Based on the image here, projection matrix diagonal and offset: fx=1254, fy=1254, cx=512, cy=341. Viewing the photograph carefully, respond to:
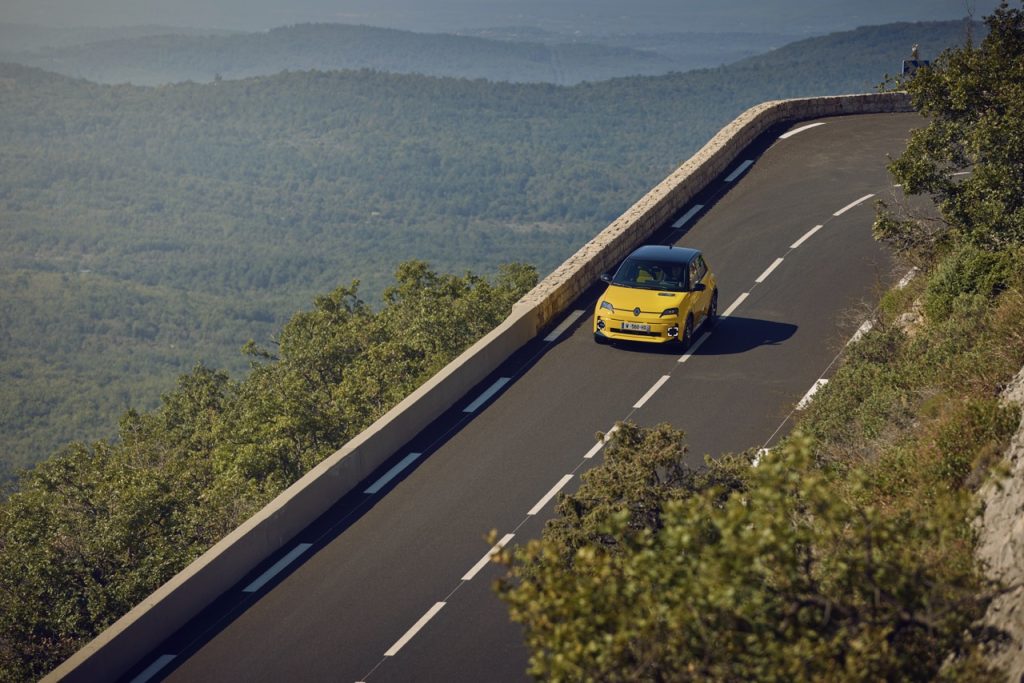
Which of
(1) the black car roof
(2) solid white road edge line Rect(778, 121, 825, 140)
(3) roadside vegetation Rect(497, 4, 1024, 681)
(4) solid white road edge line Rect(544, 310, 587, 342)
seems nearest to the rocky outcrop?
(3) roadside vegetation Rect(497, 4, 1024, 681)

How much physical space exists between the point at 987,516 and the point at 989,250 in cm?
1088

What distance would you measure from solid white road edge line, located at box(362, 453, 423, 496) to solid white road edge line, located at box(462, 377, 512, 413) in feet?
6.49

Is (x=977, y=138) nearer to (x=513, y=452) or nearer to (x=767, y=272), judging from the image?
(x=767, y=272)

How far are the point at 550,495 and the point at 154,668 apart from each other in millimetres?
6039

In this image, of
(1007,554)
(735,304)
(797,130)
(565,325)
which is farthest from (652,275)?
(797,130)

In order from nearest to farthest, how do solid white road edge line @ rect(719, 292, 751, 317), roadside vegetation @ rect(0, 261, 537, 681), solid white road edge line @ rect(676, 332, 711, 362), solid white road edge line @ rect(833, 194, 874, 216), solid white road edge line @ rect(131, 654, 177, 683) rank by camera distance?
solid white road edge line @ rect(131, 654, 177, 683), roadside vegetation @ rect(0, 261, 537, 681), solid white road edge line @ rect(676, 332, 711, 362), solid white road edge line @ rect(719, 292, 751, 317), solid white road edge line @ rect(833, 194, 874, 216)

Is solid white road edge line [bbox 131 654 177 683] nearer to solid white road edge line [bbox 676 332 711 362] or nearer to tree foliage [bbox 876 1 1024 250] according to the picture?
solid white road edge line [bbox 676 332 711 362]

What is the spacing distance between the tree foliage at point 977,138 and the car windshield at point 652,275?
4329mm

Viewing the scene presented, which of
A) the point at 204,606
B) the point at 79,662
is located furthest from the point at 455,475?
the point at 79,662

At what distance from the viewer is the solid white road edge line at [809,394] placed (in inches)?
805

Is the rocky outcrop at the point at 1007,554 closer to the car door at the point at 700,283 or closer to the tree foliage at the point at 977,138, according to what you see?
the tree foliage at the point at 977,138

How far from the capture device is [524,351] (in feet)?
78.5

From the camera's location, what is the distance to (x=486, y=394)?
859 inches

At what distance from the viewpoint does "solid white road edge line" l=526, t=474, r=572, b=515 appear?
56.5 ft
